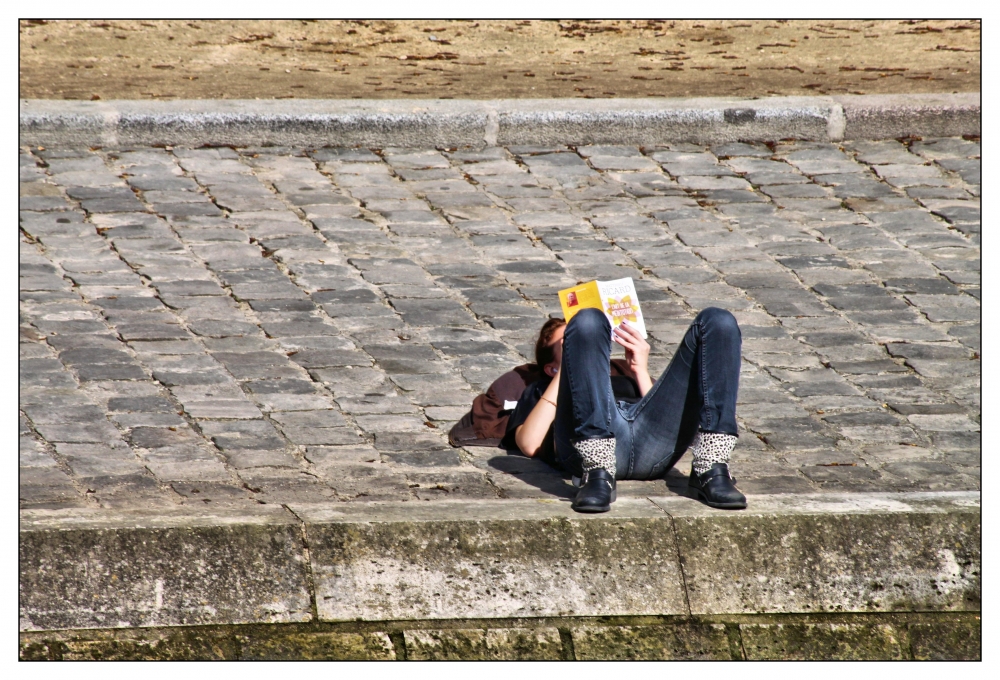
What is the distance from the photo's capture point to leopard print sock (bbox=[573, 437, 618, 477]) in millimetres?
4188

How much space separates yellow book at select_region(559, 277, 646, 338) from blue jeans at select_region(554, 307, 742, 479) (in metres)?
0.20

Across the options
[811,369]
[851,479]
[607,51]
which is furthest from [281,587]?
[607,51]

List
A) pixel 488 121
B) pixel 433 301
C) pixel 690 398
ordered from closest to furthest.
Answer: pixel 690 398 → pixel 433 301 → pixel 488 121

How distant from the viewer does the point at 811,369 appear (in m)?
5.77

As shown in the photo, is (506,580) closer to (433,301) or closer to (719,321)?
(719,321)

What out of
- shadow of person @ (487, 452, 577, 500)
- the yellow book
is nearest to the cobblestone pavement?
shadow of person @ (487, 452, 577, 500)

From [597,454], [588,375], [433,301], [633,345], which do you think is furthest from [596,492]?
[433,301]

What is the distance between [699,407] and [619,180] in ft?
13.1

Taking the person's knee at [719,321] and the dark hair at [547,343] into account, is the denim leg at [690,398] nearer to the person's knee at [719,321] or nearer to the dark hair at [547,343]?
the person's knee at [719,321]

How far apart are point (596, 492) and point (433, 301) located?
2633 mm

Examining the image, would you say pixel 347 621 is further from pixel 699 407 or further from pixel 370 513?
pixel 699 407

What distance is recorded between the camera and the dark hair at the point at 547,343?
15.5 ft

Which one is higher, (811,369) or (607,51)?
(607,51)

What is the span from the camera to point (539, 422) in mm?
4613
